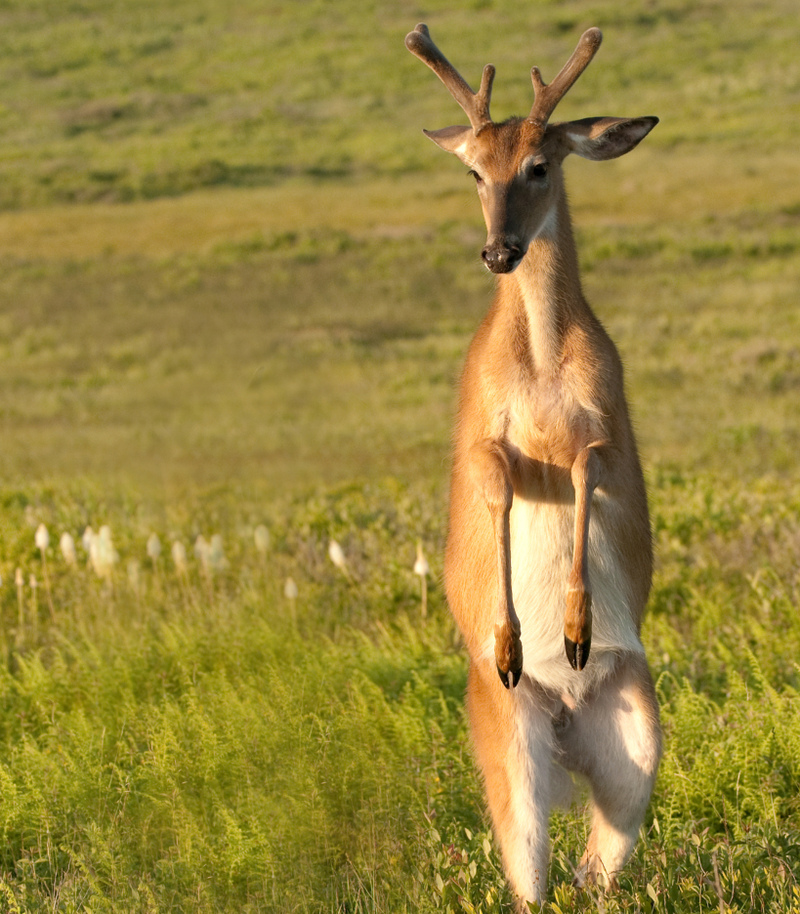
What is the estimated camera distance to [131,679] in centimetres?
682

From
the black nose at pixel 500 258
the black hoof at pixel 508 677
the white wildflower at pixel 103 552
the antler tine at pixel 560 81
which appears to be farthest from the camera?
the white wildflower at pixel 103 552

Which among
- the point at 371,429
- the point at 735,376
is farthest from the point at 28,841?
the point at 735,376

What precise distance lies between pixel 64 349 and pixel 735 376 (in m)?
11.1

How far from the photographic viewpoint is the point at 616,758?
458cm

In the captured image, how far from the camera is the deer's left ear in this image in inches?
181

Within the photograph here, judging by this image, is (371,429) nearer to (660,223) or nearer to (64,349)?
(64,349)

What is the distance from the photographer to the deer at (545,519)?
4.47 metres

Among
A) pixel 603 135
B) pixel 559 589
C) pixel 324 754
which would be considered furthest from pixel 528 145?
pixel 324 754

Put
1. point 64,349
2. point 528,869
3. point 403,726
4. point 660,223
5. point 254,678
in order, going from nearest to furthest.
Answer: point 528,869 → point 403,726 → point 254,678 → point 64,349 → point 660,223

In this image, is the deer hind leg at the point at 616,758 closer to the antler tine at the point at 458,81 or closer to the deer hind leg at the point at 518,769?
the deer hind leg at the point at 518,769

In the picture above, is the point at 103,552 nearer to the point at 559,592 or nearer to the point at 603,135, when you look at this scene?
the point at 559,592

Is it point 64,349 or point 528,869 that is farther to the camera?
point 64,349

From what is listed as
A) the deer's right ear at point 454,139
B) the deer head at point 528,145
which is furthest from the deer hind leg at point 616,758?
the deer's right ear at point 454,139

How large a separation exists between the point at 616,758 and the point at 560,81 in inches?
97.2
